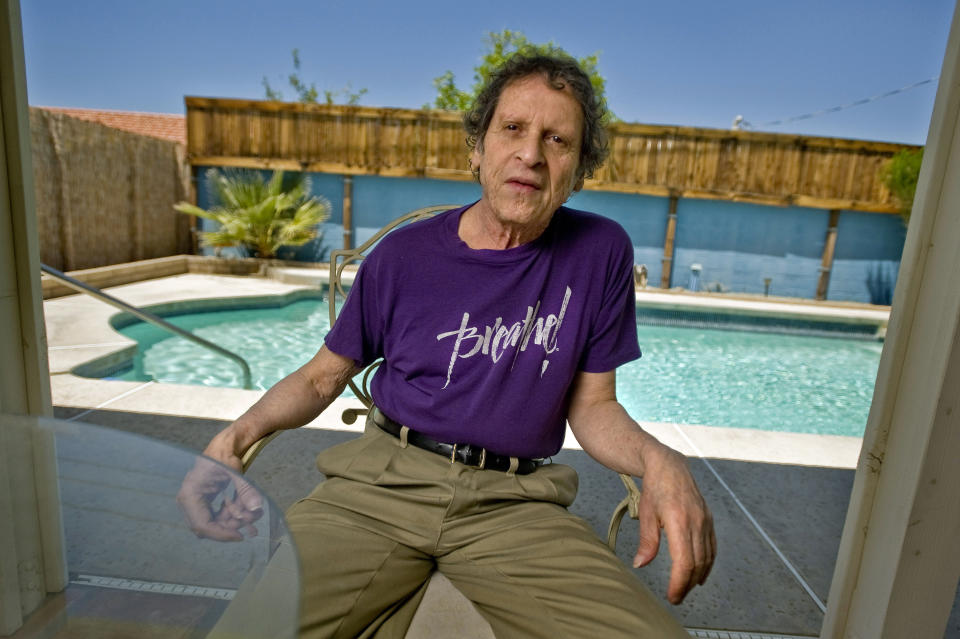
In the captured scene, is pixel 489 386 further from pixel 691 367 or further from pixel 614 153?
pixel 614 153

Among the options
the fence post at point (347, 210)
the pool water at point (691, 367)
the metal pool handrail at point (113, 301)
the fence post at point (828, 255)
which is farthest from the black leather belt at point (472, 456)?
the fence post at point (828, 255)

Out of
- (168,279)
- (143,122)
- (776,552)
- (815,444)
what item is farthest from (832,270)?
(143,122)

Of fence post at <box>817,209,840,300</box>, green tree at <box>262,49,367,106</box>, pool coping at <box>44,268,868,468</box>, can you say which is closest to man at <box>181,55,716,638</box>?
pool coping at <box>44,268,868,468</box>

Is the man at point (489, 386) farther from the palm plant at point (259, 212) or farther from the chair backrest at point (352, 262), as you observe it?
the palm plant at point (259, 212)

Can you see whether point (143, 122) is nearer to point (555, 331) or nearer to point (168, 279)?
point (168, 279)

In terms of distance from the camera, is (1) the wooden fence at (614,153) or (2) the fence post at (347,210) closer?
(1) the wooden fence at (614,153)

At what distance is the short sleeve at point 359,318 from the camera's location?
4.16ft

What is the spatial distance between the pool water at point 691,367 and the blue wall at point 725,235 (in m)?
2.23

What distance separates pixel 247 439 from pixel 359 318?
1.20ft

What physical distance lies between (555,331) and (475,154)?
503 millimetres

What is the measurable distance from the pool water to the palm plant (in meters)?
1.99

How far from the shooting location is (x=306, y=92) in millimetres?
16469

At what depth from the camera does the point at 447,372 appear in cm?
121

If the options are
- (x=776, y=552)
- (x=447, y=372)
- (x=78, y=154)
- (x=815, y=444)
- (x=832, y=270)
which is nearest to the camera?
(x=447, y=372)
